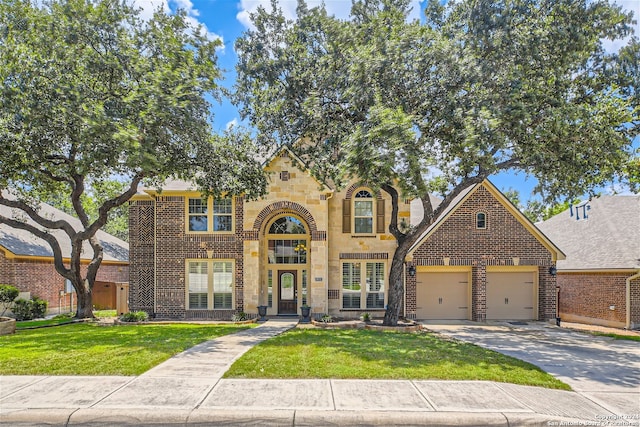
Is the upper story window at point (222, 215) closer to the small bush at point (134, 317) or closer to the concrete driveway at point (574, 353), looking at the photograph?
the small bush at point (134, 317)

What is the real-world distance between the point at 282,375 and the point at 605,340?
1162cm

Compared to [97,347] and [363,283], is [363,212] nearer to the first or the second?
[363,283]

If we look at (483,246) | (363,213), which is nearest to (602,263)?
(483,246)

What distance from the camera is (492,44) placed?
13.3 m

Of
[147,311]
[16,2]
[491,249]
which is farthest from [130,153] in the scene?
[491,249]

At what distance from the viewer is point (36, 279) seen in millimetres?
20781

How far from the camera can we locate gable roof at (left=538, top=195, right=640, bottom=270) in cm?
1859

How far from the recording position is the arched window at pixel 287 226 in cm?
1933

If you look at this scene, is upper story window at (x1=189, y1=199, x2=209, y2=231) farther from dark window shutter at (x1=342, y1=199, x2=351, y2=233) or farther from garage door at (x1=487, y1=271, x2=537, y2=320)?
garage door at (x1=487, y1=271, x2=537, y2=320)

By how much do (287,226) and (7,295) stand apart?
12.2 metres

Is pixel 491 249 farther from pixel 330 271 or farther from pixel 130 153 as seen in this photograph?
pixel 130 153

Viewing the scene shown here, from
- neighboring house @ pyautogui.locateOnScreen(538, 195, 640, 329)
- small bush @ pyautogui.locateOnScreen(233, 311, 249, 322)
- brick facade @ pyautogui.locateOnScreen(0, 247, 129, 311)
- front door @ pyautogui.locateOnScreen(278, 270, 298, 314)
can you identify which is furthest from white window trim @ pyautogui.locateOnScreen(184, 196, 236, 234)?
neighboring house @ pyautogui.locateOnScreen(538, 195, 640, 329)

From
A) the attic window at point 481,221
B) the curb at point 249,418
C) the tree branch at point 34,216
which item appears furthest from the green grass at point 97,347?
the attic window at point 481,221

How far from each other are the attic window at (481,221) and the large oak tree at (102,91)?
10800 mm
